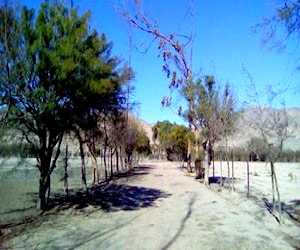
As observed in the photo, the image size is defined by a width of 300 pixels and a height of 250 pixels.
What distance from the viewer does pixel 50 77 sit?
637 inches

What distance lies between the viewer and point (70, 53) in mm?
16125

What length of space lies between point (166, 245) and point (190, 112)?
26167 mm

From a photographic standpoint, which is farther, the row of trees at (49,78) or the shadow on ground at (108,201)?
the shadow on ground at (108,201)

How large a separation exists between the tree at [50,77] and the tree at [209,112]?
57.9 feet

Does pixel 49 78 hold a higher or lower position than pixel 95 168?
higher

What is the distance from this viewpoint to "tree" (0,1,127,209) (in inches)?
605

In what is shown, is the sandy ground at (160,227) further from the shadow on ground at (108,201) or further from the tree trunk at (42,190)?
the tree trunk at (42,190)

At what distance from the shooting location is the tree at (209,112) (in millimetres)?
34781

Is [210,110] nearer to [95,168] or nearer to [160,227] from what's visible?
[95,168]

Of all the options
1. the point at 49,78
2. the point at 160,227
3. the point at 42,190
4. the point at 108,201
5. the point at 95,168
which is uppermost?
the point at 49,78

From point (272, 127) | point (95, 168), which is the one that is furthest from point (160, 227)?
point (95, 168)

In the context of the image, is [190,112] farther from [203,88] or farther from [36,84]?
[36,84]

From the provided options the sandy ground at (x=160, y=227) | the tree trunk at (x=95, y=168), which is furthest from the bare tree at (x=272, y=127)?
the tree trunk at (x=95, y=168)

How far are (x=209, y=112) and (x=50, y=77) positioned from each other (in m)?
20.2
